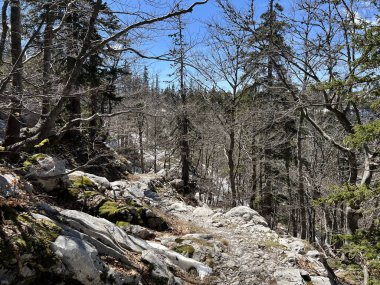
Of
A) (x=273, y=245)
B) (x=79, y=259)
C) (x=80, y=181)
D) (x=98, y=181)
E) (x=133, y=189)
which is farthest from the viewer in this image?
(x=133, y=189)

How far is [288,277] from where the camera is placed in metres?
6.53

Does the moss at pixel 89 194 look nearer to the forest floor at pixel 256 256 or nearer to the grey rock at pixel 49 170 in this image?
the grey rock at pixel 49 170

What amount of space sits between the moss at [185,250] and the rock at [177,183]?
1240 centimetres

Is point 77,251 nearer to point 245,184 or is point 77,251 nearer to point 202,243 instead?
point 202,243

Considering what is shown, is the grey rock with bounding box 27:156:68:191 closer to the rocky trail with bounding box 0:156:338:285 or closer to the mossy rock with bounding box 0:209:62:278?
the rocky trail with bounding box 0:156:338:285

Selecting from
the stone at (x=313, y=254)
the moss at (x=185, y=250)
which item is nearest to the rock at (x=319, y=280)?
the stone at (x=313, y=254)

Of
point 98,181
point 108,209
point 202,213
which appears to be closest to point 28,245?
point 108,209

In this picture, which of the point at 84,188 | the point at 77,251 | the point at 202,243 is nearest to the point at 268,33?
the point at 202,243

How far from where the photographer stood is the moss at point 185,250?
6.96 metres

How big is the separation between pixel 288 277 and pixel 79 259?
14.4ft

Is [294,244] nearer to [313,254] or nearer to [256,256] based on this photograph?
[313,254]

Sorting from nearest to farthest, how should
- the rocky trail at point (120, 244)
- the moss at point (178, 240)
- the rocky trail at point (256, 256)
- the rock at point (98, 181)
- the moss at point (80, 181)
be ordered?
the rocky trail at point (120, 244) < the rocky trail at point (256, 256) < the moss at point (178, 240) < the moss at point (80, 181) < the rock at point (98, 181)

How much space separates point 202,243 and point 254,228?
9.76 ft

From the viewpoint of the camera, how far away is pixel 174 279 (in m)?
5.47
